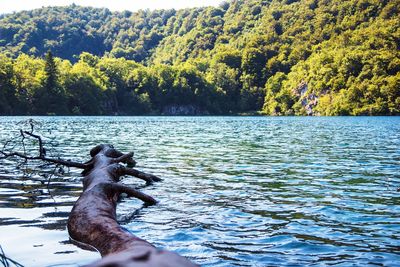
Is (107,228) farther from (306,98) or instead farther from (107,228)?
(306,98)

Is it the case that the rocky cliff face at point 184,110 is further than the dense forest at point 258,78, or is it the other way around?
the rocky cliff face at point 184,110

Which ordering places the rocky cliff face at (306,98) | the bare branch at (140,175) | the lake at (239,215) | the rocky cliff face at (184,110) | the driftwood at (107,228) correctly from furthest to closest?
the rocky cliff face at (184,110), the rocky cliff face at (306,98), the bare branch at (140,175), the lake at (239,215), the driftwood at (107,228)

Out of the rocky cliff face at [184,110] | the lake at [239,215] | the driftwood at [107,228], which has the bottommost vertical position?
the rocky cliff face at [184,110]

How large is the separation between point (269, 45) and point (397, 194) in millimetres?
184847

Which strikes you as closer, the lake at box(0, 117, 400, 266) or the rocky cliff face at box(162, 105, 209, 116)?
the lake at box(0, 117, 400, 266)

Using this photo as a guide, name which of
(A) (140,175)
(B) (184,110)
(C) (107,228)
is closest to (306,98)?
(B) (184,110)

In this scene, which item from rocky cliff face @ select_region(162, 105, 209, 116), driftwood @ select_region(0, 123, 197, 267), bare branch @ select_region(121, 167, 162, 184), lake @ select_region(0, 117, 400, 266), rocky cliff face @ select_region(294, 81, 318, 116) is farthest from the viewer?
rocky cliff face @ select_region(162, 105, 209, 116)

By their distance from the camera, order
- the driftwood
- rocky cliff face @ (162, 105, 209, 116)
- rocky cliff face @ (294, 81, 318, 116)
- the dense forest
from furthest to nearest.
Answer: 1. rocky cliff face @ (162, 105, 209, 116)
2. rocky cliff face @ (294, 81, 318, 116)
3. the dense forest
4. the driftwood

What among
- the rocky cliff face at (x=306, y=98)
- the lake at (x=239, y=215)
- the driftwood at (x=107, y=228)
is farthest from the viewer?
the rocky cliff face at (x=306, y=98)

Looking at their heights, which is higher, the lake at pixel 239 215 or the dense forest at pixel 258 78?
the dense forest at pixel 258 78

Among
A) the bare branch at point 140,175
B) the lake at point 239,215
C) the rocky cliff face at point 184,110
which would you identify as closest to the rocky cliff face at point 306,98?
the rocky cliff face at point 184,110

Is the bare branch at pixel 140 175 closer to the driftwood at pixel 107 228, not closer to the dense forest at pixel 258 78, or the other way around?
the driftwood at pixel 107 228

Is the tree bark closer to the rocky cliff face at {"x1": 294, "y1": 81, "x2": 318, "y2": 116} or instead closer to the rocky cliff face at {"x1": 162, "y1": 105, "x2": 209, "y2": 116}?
the rocky cliff face at {"x1": 294, "y1": 81, "x2": 318, "y2": 116}

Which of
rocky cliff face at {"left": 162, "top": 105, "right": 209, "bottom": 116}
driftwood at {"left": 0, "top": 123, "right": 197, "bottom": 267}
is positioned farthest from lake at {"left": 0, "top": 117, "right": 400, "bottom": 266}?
rocky cliff face at {"left": 162, "top": 105, "right": 209, "bottom": 116}
